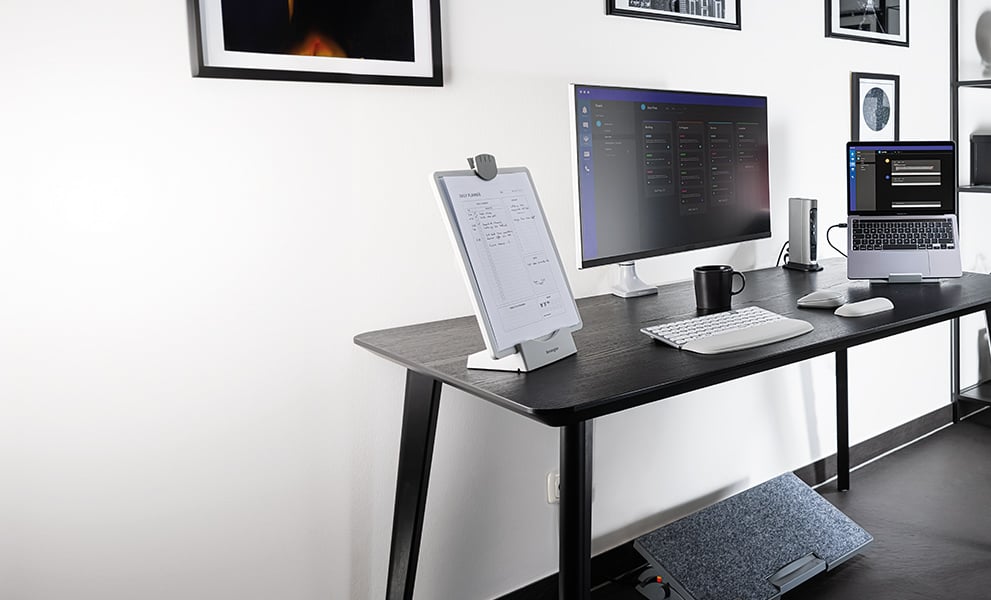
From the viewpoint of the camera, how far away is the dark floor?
2.20m

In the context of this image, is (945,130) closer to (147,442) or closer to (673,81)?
(673,81)

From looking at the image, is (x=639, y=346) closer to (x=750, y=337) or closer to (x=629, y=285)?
(x=750, y=337)

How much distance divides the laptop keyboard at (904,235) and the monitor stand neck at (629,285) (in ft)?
1.87

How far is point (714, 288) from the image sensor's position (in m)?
1.87

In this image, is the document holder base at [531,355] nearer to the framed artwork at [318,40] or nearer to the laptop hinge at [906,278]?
the framed artwork at [318,40]

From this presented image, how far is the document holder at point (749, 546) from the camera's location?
215 centimetres

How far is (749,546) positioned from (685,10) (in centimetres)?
144

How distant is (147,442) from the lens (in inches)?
62.9

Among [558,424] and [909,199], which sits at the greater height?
[909,199]

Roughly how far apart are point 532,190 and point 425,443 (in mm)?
550

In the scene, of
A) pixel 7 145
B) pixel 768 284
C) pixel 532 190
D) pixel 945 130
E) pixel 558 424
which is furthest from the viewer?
pixel 945 130

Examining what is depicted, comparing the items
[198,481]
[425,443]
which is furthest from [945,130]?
[198,481]

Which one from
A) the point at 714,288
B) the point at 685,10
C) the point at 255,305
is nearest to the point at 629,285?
the point at 714,288

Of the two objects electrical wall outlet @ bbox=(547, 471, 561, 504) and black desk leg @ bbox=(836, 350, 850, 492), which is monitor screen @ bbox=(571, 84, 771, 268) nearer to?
electrical wall outlet @ bbox=(547, 471, 561, 504)
